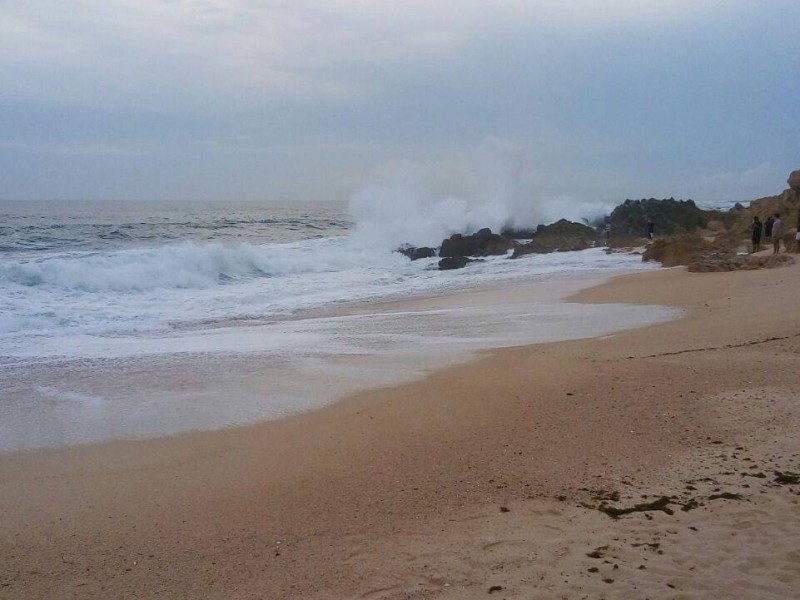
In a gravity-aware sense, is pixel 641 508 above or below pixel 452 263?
below

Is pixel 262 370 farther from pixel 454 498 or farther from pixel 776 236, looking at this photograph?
pixel 776 236

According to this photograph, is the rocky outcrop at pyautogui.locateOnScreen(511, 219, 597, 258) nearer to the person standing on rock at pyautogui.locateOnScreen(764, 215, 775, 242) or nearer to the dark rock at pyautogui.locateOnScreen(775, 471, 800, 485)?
the person standing on rock at pyautogui.locateOnScreen(764, 215, 775, 242)

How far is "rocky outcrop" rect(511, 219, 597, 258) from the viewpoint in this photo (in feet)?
92.2

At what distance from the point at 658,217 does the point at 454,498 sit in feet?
112

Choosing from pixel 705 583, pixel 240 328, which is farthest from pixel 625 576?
pixel 240 328

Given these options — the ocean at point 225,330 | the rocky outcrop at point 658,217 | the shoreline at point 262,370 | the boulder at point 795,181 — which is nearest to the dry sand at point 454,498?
the shoreline at point 262,370

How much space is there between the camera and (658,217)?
35.6m

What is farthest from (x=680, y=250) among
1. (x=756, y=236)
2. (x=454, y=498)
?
(x=454, y=498)

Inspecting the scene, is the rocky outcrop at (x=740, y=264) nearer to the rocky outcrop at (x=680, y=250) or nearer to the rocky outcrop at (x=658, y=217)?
the rocky outcrop at (x=680, y=250)

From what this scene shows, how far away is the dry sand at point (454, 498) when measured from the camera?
350 cm

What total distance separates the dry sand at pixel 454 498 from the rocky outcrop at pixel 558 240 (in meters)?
21.2

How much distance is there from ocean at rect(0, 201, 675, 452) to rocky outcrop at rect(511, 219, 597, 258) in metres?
2.69

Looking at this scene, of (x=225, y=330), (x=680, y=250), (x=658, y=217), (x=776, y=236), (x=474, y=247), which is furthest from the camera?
(x=658, y=217)

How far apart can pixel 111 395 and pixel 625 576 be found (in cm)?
586
